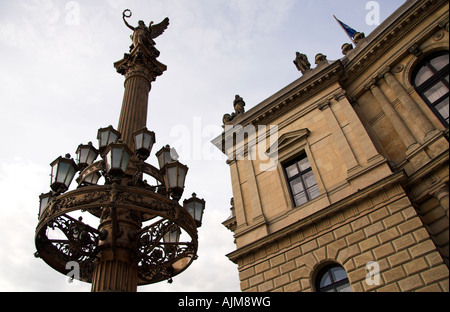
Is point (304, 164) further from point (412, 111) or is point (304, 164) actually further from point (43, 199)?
point (43, 199)

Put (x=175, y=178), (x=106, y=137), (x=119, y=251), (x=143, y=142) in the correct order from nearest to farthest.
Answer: (x=119, y=251), (x=175, y=178), (x=143, y=142), (x=106, y=137)

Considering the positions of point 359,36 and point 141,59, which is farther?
point 359,36

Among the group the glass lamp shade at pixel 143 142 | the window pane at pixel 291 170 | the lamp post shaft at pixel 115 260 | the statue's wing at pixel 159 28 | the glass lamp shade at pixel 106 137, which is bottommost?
the lamp post shaft at pixel 115 260

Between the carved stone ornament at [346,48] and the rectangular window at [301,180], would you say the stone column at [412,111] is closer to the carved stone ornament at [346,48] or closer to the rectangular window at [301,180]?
the carved stone ornament at [346,48]

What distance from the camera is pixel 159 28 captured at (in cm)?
1323

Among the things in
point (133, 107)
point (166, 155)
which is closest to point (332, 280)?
point (166, 155)

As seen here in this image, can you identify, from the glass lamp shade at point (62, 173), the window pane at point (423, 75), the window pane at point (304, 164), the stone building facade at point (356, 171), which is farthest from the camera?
the window pane at point (304, 164)

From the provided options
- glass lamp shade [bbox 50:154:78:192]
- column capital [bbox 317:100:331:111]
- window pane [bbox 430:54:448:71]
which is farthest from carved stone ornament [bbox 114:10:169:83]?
window pane [bbox 430:54:448:71]

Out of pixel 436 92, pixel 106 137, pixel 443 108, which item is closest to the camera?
pixel 106 137

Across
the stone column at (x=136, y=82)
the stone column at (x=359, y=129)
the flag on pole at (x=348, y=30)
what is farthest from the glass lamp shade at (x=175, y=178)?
the flag on pole at (x=348, y=30)

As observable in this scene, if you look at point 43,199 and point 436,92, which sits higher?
point 436,92

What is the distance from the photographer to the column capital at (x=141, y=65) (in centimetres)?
1107

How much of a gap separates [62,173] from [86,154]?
1065 millimetres

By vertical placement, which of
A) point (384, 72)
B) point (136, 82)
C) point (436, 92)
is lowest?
point (136, 82)
